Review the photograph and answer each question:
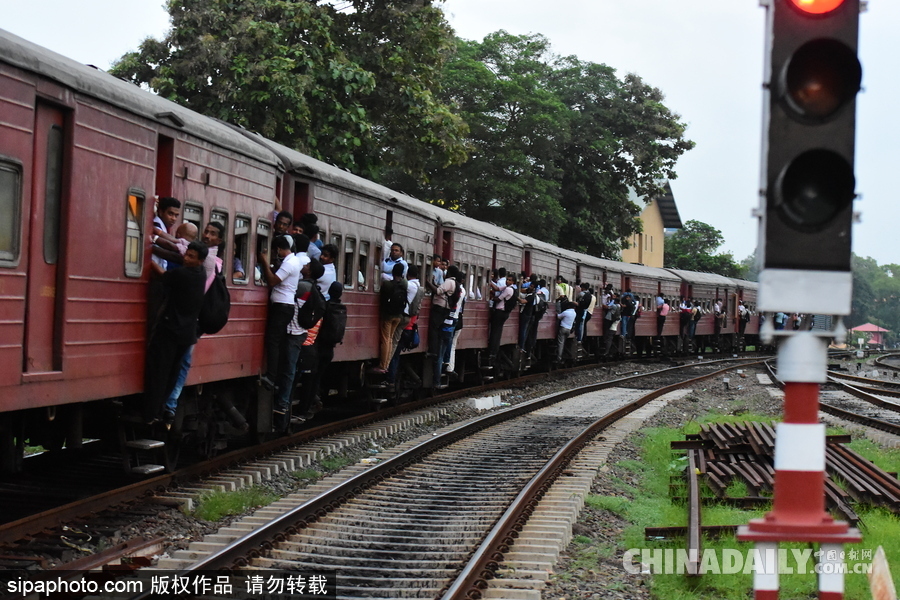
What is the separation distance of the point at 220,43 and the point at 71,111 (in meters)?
16.3

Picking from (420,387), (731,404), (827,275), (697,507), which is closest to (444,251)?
(420,387)

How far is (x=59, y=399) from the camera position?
23.7 feet

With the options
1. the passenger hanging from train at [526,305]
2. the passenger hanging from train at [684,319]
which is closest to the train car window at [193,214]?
the passenger hanging from train at [526,305]

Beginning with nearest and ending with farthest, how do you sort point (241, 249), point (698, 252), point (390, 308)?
point (241, 249)
point (390, 308)
point (698, 252)

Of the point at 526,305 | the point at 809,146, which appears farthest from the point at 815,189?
the point at 526,305

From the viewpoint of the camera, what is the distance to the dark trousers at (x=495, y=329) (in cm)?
2152

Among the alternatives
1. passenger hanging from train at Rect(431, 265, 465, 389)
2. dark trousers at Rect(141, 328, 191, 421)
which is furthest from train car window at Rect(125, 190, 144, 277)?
passenger hanging from train at Rect(431, 265, 465, 389)

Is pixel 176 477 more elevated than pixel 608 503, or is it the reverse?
pixel 176 477

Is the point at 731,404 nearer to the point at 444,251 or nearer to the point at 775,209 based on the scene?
the point at 444,251

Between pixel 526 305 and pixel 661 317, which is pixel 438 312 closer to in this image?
pixel 526 305

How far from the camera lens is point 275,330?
36.9ft

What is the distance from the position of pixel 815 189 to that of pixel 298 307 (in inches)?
330

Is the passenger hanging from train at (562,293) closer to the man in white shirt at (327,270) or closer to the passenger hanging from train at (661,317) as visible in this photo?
the passenger hanging from train at (661,317)

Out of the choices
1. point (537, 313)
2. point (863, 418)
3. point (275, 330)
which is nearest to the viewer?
point (275, 330)
